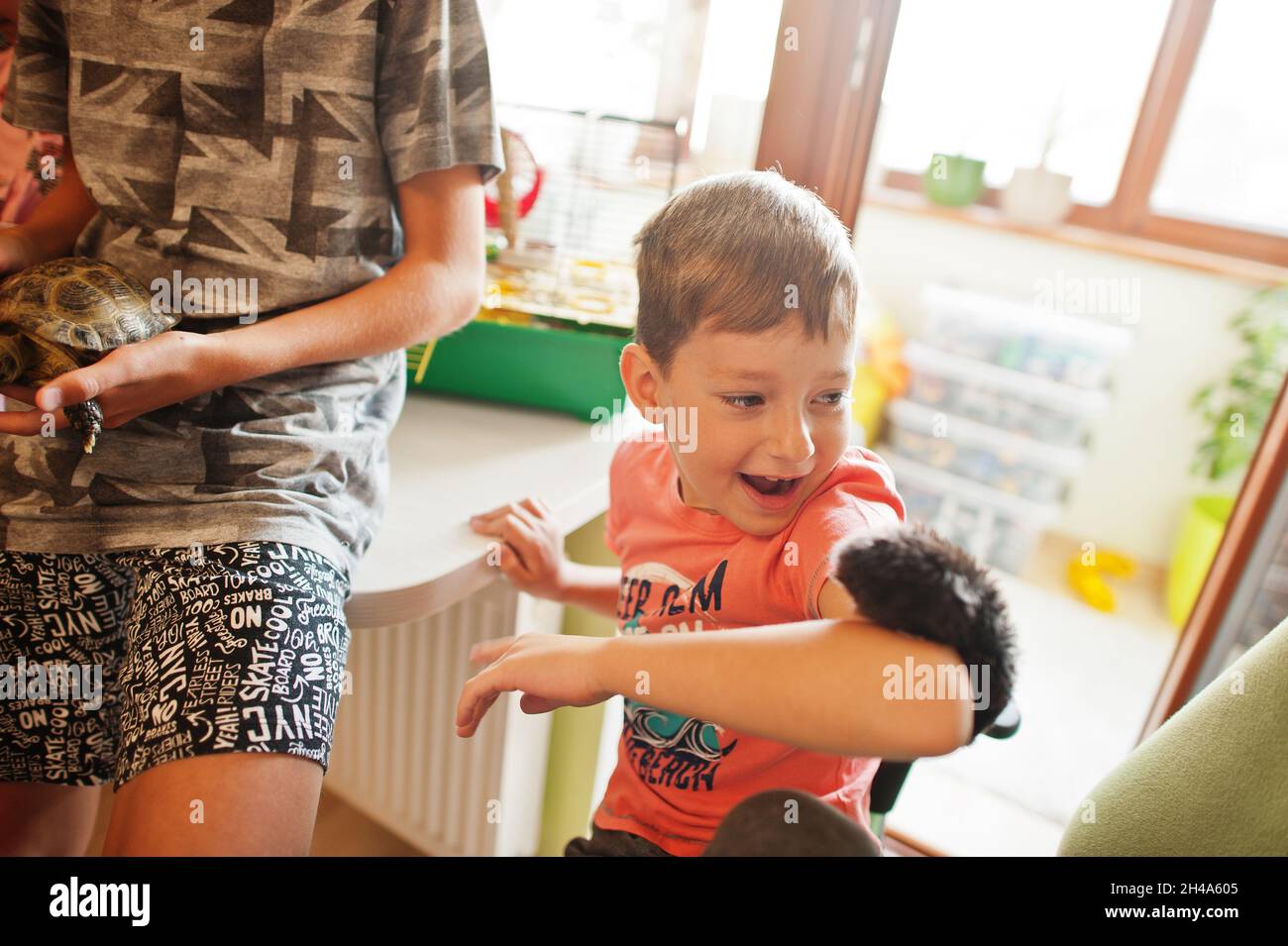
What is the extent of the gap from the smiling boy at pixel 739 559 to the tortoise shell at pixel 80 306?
41 cm

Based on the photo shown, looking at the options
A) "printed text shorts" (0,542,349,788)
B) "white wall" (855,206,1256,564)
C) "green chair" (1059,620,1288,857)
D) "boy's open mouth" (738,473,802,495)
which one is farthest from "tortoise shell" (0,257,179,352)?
"white wall" (855,206,1256,564)

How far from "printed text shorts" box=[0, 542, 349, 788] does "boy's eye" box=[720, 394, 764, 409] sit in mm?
377

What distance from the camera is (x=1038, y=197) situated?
253 cm

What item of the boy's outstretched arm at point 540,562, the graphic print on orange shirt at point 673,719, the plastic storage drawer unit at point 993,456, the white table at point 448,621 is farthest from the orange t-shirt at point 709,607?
the plastic storage drawer unit at point 993,456

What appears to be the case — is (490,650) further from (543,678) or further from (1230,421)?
(1230,421)

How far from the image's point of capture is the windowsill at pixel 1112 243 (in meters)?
2.33

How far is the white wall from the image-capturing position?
243 centimetres

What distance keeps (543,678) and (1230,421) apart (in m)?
2.30

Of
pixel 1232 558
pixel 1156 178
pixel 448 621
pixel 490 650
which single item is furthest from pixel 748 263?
pixel 1156 178

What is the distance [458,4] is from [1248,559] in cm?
125

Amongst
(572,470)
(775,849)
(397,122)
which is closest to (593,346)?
(572,470)

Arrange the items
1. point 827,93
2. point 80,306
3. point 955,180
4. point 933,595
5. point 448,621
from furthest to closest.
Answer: point 955,180, point 448,621, point 827,93, point 80,306, point 933,595

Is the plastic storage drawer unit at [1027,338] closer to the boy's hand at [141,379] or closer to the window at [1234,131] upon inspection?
the window at [1234,131]

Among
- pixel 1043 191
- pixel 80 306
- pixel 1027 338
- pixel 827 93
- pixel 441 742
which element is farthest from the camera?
pixel 1043 191
